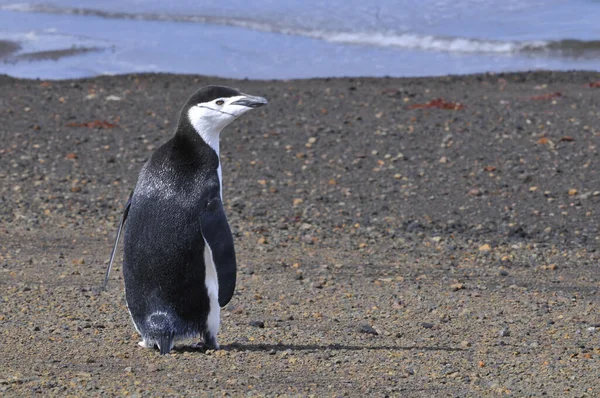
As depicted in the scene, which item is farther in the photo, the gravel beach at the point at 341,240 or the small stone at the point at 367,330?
the small stone at the point at 367,330

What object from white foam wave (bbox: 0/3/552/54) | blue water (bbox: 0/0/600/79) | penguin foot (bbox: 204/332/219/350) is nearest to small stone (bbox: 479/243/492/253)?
penguin foot (bbox: 204/332/219/350)

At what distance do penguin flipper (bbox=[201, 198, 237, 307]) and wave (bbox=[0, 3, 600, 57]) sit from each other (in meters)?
14.7

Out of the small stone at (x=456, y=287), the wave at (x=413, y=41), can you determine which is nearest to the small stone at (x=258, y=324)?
the small stone at (x=456, y=287)

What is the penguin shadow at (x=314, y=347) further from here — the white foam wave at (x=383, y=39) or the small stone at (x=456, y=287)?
the white foam wave at (x=383, y=39)

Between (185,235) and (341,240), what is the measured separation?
2985 millimetres

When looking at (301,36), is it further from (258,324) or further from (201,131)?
(201,131)

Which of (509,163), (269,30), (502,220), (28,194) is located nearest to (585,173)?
(509,163)

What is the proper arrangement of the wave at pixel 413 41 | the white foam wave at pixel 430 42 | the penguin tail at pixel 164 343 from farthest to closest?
the white foam wave at pixel 430 42 < the wave at pixel 413 41 < the penguin tail at pixel 164 343

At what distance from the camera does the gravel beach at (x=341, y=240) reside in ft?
15.1

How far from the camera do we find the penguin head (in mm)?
4750

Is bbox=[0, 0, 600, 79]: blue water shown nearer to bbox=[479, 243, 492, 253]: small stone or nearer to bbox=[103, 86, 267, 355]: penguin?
bbox=[479, 243, 492, 253]: small stone

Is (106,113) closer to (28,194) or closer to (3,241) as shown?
(28,194)

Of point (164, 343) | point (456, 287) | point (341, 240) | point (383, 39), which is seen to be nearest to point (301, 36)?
point (383, 39)

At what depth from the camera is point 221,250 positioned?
4680 millimetres
